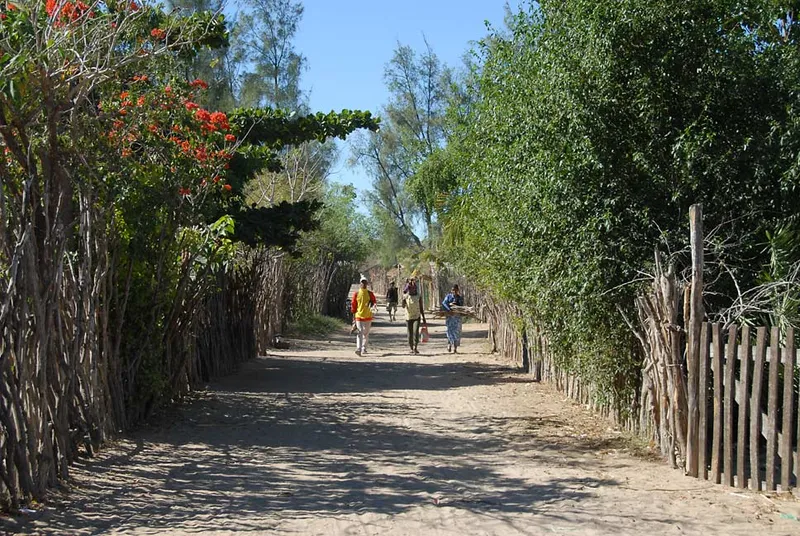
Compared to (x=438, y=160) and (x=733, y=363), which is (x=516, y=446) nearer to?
(x=733, y=363)

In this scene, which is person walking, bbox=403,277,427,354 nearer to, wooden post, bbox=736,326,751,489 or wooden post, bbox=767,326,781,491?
wooden post, bbox=736,326,751,489

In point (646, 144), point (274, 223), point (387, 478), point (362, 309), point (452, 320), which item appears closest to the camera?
point (387, 478)

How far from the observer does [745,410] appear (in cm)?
679

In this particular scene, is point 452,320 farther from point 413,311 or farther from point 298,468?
point 298,468

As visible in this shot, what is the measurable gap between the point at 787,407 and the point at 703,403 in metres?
1.04

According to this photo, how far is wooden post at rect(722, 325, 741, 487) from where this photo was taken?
6.93m

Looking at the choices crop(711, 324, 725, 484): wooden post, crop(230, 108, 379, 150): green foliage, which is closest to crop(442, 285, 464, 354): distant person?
crop(230, 108, 379, 150): green foliage

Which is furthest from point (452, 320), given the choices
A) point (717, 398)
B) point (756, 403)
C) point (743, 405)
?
point (756, 403)

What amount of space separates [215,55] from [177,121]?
17.1 m

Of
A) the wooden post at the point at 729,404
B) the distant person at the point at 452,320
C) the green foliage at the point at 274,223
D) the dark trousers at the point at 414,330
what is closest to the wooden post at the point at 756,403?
the wooden post at the point at 729,404

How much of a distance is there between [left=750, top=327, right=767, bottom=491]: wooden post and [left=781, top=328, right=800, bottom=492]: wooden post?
0.64 feet

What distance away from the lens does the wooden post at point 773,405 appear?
6301mm

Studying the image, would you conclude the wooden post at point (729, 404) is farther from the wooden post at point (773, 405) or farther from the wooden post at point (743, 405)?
the wooden post at point (773, 405)

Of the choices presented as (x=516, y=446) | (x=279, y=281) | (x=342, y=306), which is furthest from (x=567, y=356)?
(x=342, y=306)
